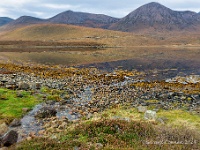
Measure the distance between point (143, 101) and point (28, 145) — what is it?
542 inches

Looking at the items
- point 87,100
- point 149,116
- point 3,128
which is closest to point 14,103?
point 3,128

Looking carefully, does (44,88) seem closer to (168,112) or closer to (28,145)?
→ (168,112)

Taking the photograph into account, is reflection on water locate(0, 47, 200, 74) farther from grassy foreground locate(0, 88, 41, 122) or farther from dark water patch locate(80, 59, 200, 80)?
grassy foreground locate(0, 88, 41, 122)

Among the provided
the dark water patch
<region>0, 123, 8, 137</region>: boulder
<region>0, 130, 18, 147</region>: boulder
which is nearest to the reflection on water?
the dark water patch

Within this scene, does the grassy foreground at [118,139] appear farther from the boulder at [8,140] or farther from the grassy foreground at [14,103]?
the grassy foreground at [14,103]

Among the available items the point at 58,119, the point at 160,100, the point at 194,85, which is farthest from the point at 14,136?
the point at 194,85

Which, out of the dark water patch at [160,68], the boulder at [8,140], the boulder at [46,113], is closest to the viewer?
the boulder at [8,140]

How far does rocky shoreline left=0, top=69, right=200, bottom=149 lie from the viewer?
1625 centimetres

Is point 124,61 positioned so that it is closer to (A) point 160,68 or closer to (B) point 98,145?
(A) point 160,68

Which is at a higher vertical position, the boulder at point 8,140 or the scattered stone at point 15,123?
the boulder at point 8,140

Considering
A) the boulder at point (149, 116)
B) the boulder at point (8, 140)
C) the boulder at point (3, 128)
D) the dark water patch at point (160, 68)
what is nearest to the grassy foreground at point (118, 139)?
the boulder at point (8, 140)

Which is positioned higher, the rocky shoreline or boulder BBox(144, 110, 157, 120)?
boulder BBox(144, 110, 157, 120)

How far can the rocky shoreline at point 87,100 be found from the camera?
53.3ft

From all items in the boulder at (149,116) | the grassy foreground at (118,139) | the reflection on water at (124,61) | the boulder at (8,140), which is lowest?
the reflection on water at (124,61)
